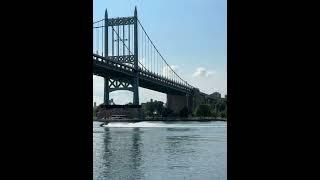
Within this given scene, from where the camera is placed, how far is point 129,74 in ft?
126

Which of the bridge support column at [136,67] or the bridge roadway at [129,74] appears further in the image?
the bridge support column at [136,67]

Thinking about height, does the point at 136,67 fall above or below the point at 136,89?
above

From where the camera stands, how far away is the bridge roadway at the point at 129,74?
1364 inches

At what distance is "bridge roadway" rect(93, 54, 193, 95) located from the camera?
34.7m

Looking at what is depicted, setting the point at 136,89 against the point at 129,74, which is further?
the point at 136,89

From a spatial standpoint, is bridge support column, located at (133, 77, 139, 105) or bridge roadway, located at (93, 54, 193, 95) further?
bridge support column, located at (133, 77, 139, 105)

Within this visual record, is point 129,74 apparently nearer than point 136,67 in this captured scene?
Yes
